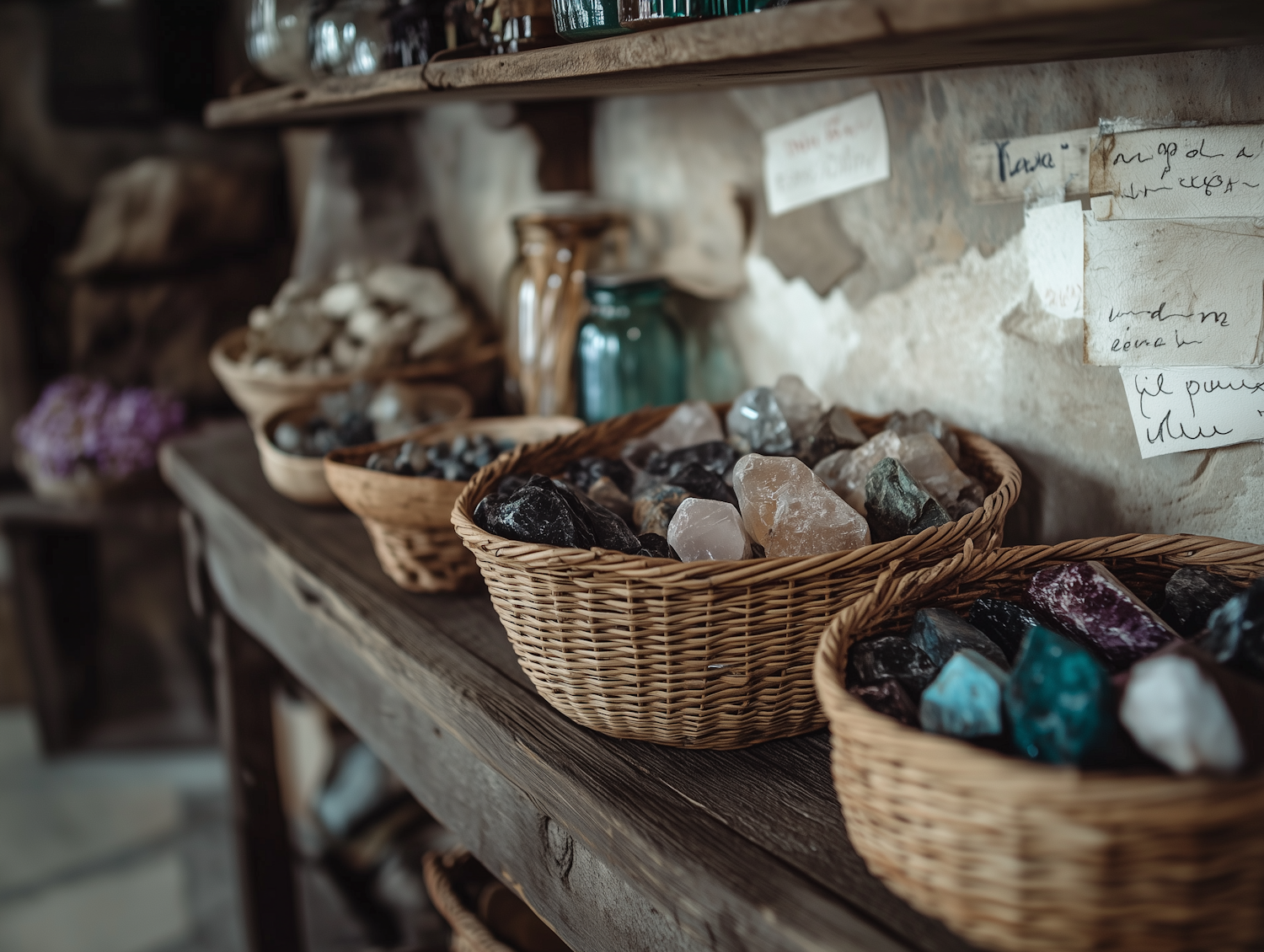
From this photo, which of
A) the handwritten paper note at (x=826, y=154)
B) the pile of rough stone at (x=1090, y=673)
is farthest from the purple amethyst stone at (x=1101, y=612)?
the handwritten paper note at (x=826, y=154)

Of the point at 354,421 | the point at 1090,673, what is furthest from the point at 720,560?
the point at 354,421

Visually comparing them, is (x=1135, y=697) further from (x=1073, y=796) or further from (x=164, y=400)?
(x=164, y=400)

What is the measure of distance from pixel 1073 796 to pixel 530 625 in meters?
0.41

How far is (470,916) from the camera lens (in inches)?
45.3

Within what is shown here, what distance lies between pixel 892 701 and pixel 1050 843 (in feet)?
0.47

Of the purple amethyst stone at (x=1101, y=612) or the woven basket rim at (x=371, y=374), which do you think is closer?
the purple amethyst stone at (x=1101, y=612)

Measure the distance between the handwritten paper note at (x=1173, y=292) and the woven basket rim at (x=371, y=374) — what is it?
1.01 meters

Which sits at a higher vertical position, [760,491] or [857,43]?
[857,43]

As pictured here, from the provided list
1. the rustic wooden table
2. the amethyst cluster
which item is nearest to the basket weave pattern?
the rustic wooden table

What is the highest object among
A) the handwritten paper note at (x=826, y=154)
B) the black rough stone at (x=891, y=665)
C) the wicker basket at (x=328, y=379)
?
the handwritten paper note at (x=826, y=154)

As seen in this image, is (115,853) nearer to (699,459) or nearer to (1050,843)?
(699,459)

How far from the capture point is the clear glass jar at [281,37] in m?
1.38

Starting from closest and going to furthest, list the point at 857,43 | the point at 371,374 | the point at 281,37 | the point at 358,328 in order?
the point at 857,43 → the point at 281,37 → the point at 371,374 → the point at 358,328

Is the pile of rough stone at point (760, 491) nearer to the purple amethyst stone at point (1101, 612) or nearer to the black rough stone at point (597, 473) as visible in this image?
the black rough stone at point (597, 473)
